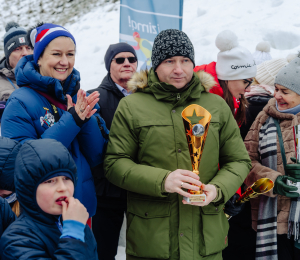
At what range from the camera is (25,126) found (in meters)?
1.84

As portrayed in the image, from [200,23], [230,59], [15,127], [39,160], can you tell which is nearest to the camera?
[39,160]

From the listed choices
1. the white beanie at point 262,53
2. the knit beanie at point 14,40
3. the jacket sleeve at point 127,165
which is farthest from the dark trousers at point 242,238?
the white beanie at point 262,53

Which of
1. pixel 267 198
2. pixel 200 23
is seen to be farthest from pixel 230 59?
pixel 200 23

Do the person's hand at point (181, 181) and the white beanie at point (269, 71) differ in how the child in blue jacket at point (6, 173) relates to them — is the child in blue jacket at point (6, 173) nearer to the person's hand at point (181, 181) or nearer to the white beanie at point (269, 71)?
the person's hand at point (181, 181)

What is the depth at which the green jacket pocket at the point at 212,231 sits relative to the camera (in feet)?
6.15

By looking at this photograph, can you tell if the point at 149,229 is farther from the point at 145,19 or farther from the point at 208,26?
the point at 208,26

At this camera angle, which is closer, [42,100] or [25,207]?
[25,207]

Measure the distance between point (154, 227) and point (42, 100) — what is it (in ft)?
3.37

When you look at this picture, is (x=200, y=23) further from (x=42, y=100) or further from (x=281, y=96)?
(x=42, y=100)

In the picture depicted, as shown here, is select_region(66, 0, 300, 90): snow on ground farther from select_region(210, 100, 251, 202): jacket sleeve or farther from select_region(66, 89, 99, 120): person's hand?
select_region(66, 89, 99, 120): person's hand

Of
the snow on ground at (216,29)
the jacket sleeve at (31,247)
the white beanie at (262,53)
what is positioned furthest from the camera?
the snow on ground at (216,29)

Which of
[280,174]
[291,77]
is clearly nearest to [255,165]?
[280,174]

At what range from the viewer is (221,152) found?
6.91ft

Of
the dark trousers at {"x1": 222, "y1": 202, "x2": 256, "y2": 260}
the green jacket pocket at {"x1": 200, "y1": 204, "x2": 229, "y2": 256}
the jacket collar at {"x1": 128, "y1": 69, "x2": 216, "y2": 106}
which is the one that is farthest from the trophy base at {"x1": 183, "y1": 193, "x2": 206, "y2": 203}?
the dark trousers at {"x1": 222, "y1": 202, "x2": 256, "y2": 260}
